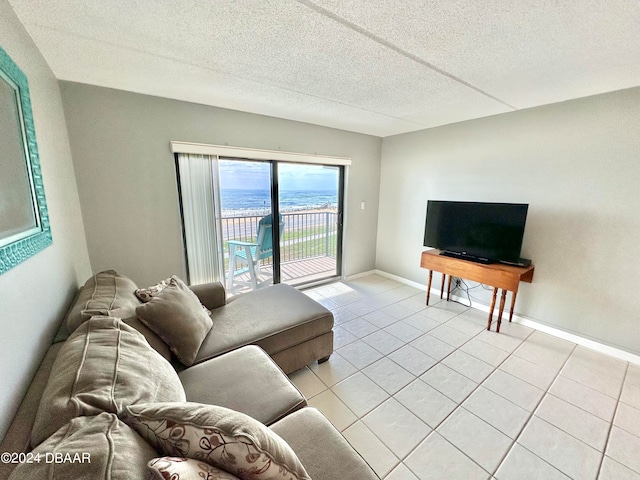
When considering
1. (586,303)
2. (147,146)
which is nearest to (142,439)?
(147,146)

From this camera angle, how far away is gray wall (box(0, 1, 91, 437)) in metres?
0.90

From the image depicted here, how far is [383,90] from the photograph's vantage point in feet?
6.89

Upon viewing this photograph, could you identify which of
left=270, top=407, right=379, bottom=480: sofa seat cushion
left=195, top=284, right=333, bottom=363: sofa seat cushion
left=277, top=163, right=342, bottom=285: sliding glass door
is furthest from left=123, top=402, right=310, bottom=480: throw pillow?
left=277, top=163, right=342, bottom=285: sliding glass door

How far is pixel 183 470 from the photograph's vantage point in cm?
60

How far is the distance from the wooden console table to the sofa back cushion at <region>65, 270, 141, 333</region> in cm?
290

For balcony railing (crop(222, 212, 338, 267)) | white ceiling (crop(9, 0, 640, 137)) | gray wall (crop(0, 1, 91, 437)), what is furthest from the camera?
balcony railing (crop(222, 212, 338, 267))

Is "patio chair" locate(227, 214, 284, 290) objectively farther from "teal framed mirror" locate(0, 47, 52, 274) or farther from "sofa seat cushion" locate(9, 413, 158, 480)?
"sofa seat cushion" locate(9, 413, 158, 480)

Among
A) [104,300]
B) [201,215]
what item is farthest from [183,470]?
[201,215]

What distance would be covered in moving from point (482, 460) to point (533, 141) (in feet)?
9.04

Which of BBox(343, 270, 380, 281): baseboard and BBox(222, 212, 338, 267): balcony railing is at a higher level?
BBox(222, 212, 338, 267): balcony railing

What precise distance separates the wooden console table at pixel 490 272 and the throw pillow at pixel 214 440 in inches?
98.2

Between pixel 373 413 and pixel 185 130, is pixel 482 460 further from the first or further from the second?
Answer: pixel 185 130

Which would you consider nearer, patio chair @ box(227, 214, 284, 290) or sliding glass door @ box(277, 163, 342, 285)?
patio chair @ box(227, 214, 284, 290)

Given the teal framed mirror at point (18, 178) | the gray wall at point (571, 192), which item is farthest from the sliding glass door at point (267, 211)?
the gray wall at point (571, 192)
